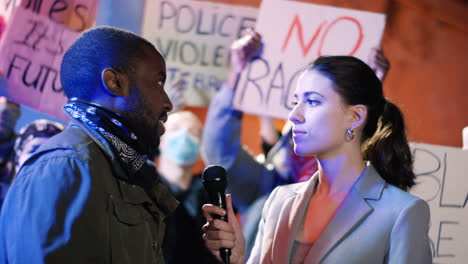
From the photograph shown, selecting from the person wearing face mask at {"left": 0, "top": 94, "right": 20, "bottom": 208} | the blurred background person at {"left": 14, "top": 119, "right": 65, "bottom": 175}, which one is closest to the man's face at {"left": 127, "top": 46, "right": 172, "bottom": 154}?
the blurred background person at {"left": 14, "top": 119, "right": 65, "bottom": 175}

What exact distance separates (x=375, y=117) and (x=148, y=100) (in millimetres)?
858

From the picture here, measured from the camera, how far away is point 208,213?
62.2 inches

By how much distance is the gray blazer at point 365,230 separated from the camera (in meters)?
1.67

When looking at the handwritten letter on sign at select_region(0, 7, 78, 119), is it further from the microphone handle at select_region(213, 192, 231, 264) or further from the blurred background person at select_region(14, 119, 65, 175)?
the microphone handle at select_region(213, 192, 231, 264)

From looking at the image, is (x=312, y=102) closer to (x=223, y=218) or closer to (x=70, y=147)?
(x=223, y=218)

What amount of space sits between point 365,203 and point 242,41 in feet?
4.87

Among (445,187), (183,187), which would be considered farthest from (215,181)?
(183,187)

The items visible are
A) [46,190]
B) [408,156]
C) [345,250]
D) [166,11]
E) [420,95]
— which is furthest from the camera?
[420,95]

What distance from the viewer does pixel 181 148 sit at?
11.4 ft

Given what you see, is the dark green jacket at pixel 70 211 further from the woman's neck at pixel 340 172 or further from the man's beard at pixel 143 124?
the woman's neck at pixel 340 172

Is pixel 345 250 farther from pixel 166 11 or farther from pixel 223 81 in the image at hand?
pixel 166 11

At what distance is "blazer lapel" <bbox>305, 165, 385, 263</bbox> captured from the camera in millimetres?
1729

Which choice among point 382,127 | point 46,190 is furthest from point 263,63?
point 46,190

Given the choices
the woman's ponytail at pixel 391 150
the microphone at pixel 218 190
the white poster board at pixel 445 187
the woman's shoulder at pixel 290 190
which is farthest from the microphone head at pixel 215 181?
the white poster board at pixel 445 187
